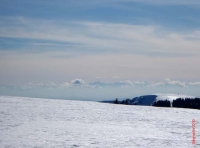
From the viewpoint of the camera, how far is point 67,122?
637 inches

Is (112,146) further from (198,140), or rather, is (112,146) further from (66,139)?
(198,140)

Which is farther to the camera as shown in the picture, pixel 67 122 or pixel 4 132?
pixel 67 122

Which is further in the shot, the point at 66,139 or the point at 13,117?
the point at 13,117

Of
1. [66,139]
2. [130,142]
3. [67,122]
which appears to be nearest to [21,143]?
[66,139]

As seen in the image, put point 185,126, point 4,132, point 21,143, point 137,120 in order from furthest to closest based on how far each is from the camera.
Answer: point 137,120 → point 185,126 → point 4,132 → point 21,143

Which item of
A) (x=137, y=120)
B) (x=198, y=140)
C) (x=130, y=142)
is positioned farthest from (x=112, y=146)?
(x=137, y=120)

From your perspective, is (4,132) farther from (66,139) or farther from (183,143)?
(183,143)

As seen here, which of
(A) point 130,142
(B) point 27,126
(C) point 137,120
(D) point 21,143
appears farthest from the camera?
(C) point 137,120

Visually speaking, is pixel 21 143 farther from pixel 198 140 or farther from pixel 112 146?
pixel 198 140

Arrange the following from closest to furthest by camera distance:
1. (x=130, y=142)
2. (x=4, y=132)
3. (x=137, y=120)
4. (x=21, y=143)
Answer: (x=21, y=143)
(x=130, y=142)
(x=4, y=132)
(x=137, y=120)

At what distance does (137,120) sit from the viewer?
17.8 meters

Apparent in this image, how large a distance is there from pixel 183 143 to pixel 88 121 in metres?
6.49

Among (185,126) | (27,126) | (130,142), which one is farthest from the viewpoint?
(185,126)

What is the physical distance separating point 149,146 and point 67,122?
6.34 meters
